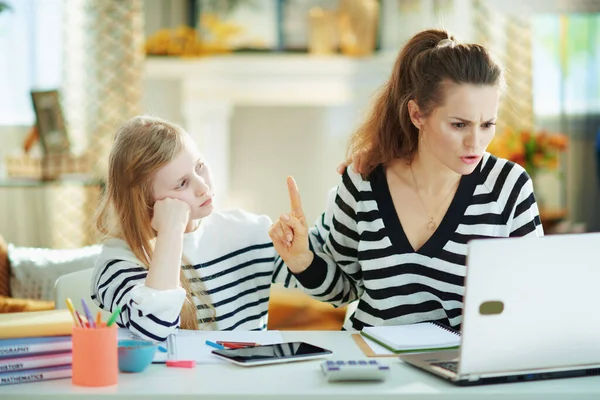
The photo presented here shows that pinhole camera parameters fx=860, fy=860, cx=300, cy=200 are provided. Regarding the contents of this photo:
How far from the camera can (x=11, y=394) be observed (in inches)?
47.7

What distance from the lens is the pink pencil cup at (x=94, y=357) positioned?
1.22 metres

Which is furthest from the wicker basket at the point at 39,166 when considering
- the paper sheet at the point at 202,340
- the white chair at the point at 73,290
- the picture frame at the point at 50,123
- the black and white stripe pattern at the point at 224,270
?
the paper sheet at the point at 202,340

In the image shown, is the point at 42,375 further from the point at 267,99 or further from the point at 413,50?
the point at 267,99

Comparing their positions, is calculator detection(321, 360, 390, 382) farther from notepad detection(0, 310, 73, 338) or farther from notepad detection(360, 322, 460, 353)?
notepad detection(0, 310, 73, 338)

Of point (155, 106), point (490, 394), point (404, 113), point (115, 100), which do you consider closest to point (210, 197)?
point (404, 113)

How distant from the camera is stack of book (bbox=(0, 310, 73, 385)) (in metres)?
1.26

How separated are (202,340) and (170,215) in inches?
9.7

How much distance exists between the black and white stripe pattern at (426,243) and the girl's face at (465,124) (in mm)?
108

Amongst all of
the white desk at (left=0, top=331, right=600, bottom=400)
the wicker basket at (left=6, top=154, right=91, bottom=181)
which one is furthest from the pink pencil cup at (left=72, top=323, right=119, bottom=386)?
the wicker basket at (left=6, top=154, right=91, bottom=181)

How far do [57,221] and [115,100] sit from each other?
100cm

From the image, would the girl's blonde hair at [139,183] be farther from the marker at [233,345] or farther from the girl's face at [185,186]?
the marker at [233,345]

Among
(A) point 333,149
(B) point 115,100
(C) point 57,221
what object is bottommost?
(C) point 57,221

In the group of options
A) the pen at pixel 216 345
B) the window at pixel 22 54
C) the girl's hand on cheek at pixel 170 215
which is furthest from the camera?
the window at pixel 22 54

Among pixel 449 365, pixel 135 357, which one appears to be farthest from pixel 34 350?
pixel 449 365
